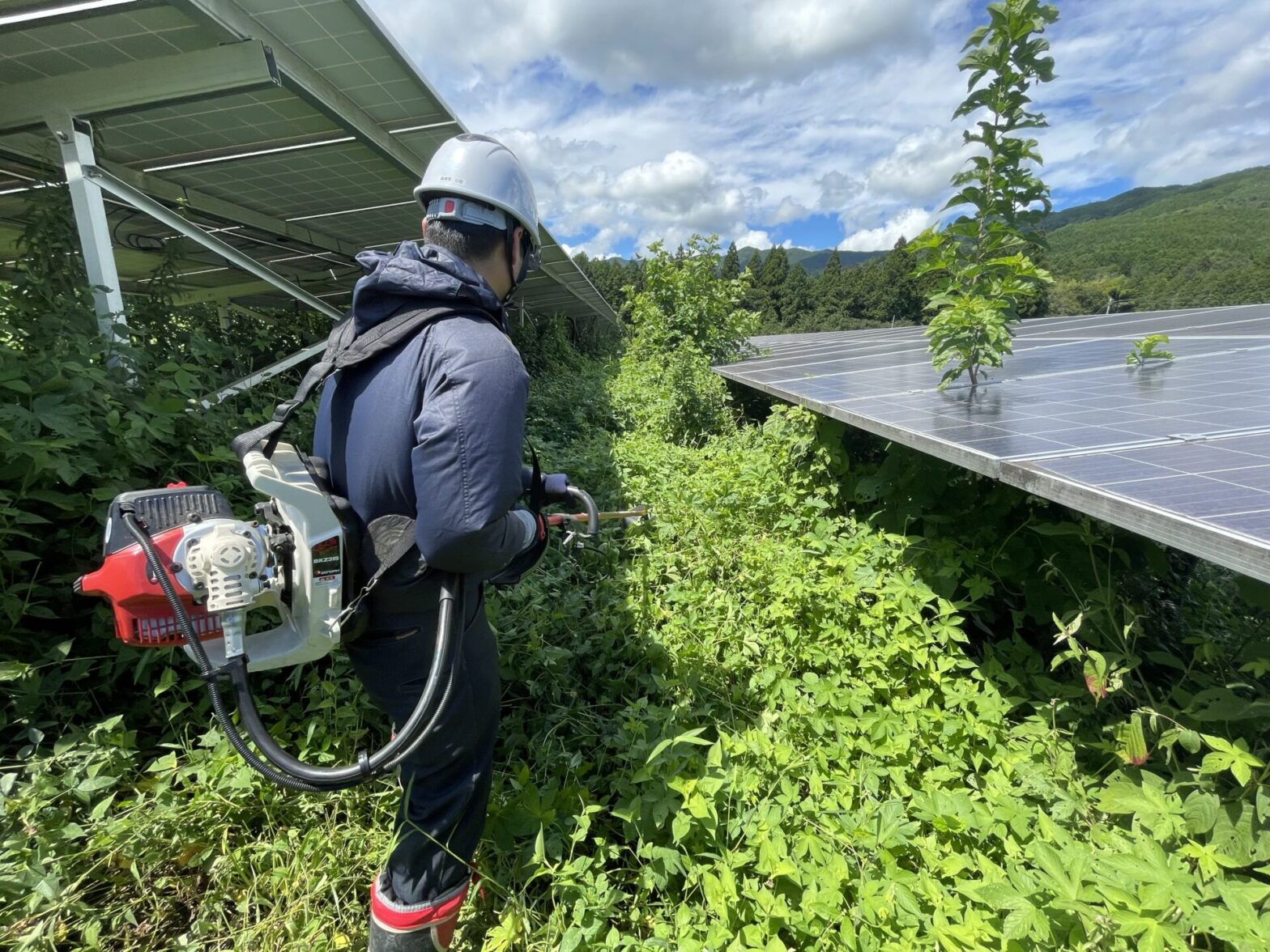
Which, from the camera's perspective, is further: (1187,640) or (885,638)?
(885,638)

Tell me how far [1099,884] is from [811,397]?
2986 millimetres

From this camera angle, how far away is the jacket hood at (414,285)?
59.7 inches

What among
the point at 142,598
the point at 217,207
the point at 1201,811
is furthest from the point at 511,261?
the point at 217,207

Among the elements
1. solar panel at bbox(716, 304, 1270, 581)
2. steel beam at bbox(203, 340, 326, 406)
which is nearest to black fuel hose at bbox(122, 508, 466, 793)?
steel beam at bbox(203, 340, 326, 406)

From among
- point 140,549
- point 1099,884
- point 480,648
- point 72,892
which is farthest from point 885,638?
point 72,892

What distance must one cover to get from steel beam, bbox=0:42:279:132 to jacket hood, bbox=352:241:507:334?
1864mm

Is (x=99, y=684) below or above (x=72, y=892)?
above

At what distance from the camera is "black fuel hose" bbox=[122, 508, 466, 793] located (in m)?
1.30

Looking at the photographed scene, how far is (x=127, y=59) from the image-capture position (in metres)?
2.66

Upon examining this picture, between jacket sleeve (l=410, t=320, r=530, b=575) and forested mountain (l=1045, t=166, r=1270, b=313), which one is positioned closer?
jacket sleeve (l=410, t=320, r=530, b=575)

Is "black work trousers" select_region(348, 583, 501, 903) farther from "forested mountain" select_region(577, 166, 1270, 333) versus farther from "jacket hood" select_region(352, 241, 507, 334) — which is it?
"forested mountain" select_region(577, 166, 1270, 333)

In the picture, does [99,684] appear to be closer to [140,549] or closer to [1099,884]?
[140,549]

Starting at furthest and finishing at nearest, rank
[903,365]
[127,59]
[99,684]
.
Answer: [903,365] → [127,59] → [99,684]

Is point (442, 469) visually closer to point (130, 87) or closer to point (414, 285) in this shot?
point (414, 285)
